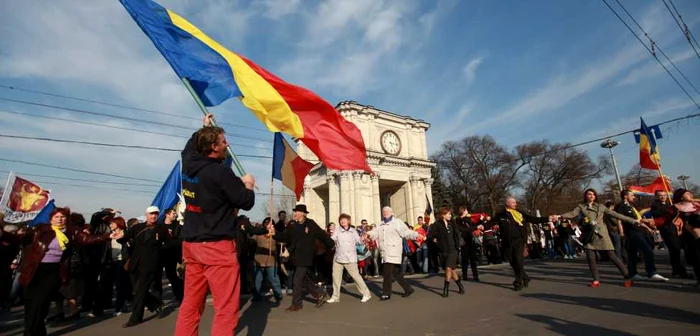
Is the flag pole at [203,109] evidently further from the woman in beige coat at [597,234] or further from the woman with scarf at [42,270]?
the woman in beige coat at [597,234]

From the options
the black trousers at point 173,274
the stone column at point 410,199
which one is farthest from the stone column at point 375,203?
the black trousers at point 173,274

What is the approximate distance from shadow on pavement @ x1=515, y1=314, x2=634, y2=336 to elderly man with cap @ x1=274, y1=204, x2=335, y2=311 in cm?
396

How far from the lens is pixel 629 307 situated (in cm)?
564

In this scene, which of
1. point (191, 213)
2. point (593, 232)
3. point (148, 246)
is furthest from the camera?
point (593, 232)

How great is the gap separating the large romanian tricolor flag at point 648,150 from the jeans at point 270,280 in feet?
41.4

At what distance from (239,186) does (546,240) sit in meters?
18.7

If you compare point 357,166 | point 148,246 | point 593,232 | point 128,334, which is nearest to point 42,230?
point 148,246

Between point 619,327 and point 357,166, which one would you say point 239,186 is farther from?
point 619,327

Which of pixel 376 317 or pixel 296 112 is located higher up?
pixel 296 112

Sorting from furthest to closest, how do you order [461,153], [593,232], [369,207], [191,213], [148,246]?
[461,153]
[369,207]
[593,232]
[148,246]
[191,213]

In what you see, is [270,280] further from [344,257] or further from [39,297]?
[39,297]

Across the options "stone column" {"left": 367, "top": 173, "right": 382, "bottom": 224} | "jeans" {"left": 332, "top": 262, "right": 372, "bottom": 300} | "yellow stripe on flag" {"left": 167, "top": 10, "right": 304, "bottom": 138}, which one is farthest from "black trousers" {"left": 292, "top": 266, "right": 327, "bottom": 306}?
"stone column" {"left": 367, "top": 173, "right": 382, "bottom": 224}

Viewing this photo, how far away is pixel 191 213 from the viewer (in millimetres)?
3350

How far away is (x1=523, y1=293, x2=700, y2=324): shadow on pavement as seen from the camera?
193 inches
